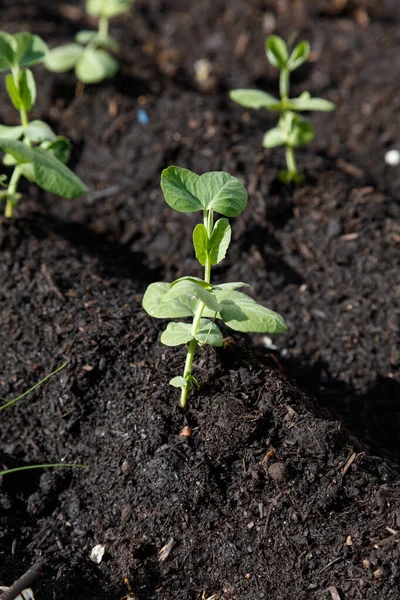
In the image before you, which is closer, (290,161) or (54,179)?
(54,179)

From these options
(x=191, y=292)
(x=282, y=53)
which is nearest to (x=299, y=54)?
(x=282, y=53)

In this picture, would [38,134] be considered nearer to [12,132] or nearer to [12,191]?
[12,132]

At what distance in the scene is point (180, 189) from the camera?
67.0 inches

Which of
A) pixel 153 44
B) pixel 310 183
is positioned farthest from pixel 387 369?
pixel 153 44

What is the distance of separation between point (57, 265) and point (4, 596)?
1.10 meters

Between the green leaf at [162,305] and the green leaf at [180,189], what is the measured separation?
0.20 metres

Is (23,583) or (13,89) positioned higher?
(13,89)

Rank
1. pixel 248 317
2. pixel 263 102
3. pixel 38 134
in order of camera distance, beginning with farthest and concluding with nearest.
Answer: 1. pixel 263 102
2. pixel 38 134
3. pixel 248 317

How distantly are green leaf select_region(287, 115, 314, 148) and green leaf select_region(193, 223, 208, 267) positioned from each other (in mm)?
1008

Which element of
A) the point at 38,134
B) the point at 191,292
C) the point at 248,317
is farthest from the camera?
the point at 38,134

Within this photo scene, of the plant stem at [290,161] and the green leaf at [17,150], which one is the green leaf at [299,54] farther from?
the green leaf at [17,150]

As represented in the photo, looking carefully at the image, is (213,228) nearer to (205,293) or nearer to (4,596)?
(205,293)

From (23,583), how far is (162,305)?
694 mm

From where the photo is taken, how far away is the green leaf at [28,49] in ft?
7.04
